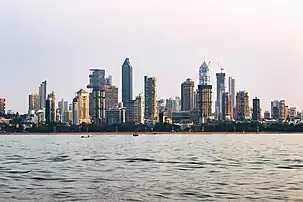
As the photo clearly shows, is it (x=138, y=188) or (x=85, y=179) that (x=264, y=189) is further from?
(x=85, y=179)

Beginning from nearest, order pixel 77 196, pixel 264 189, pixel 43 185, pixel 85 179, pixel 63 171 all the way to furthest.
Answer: pixel 77 196
pixel 264 189
pixel 43 185
pixel 85 179
pixel 63 171

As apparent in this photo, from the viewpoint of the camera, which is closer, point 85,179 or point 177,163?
point 85,179

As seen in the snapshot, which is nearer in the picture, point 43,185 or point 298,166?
point 43,185

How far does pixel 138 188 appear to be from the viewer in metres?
39.5

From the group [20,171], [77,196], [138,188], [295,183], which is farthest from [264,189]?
[20,171]

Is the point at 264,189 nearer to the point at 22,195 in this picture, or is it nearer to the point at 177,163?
the point at 22,195

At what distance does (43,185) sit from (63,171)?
35.6 ft

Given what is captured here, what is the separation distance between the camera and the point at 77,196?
35.6 m

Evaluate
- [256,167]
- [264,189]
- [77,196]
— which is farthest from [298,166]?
[77,196]

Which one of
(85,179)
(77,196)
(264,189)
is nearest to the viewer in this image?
(77,196)

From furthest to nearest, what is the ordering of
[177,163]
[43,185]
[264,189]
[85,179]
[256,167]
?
[177,163], [256,167], [85,179], [43,185], [264,189]

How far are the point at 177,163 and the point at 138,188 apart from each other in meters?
22.6

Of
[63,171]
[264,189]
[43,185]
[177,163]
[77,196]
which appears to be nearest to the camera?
[77,196]

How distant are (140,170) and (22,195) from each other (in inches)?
704
